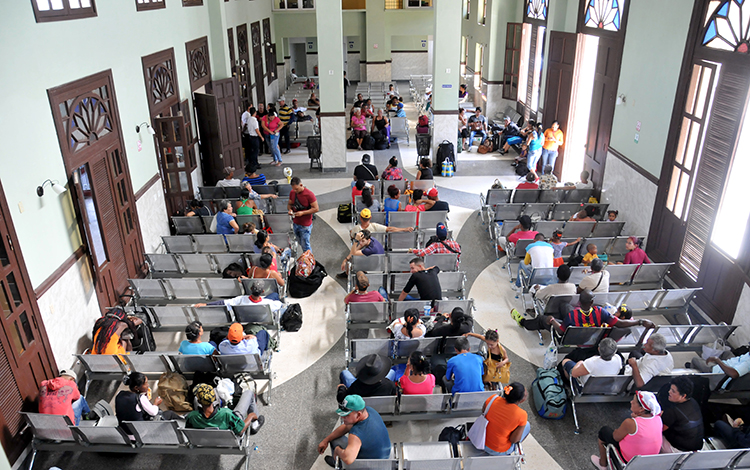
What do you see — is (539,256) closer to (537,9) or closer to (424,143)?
(424,143)

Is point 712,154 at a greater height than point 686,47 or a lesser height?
lesser

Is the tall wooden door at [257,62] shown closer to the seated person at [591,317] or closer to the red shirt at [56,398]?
the red shirt at [56,398]

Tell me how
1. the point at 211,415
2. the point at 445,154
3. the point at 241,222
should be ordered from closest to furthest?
the point at 211,415
the point at 241,222
the point at 445,154

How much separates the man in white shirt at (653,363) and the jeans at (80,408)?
6.02 meters

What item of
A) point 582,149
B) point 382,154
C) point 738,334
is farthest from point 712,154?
point 382,154

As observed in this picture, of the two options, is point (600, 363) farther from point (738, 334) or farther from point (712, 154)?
point (712, 154)

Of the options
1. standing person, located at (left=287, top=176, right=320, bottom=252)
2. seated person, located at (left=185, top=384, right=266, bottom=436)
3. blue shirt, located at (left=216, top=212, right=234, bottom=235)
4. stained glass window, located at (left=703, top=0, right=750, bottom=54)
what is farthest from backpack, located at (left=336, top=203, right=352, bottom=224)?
stained glass window, located at (left=703, top=0, right=750, bottom=54)

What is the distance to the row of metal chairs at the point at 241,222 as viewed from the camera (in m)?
9.42

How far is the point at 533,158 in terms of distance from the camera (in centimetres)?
1362

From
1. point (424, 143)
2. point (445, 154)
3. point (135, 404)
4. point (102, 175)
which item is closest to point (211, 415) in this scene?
point (135, 404)

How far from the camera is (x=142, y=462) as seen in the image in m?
5.34

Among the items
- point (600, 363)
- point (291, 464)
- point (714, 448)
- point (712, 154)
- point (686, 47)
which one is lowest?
point (291, 464)

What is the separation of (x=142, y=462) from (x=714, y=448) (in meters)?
5.78

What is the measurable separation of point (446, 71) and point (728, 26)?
25.6 feet
